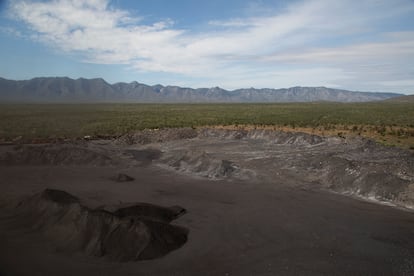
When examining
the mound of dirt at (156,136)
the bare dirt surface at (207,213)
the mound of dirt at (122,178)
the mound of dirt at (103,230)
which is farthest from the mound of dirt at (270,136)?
the mound of dirt at (103,230)

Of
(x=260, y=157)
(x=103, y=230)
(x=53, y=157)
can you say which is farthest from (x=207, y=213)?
(x=53, y=157)

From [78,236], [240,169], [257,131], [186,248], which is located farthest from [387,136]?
[78,236]

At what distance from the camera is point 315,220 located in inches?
484

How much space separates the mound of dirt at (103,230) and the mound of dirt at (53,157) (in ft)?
32.5

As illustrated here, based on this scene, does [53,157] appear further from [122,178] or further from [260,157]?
[260,157]

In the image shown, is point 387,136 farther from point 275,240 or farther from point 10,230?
point 10,230

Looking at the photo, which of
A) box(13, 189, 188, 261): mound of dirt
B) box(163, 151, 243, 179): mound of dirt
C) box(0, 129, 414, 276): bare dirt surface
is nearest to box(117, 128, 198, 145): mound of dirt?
box(0, 129, 414, 276): bare dirt surface

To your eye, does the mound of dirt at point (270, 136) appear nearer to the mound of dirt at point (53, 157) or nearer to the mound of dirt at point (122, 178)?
the mound of dirt at point (53, 157)

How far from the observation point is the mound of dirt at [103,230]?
961cm

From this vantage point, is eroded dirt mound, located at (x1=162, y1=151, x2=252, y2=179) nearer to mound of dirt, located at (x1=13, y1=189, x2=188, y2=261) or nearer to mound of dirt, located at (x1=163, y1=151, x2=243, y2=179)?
mound of dirt, located at (x1=163, y1=151, x2=243, y2=179)

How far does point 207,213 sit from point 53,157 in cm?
1313

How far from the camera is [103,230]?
10133 mm

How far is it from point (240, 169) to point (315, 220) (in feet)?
25.4

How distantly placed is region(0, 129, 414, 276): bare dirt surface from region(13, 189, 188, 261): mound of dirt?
0.11 feet
